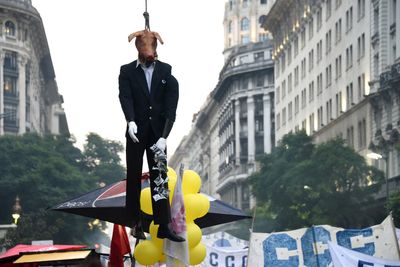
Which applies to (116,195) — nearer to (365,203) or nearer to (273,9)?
(365,203)

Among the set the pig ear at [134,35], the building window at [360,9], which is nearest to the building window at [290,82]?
the building window at [360,9]

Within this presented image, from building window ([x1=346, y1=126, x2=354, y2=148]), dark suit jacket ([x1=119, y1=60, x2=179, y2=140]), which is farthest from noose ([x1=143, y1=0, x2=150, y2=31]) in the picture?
building window ([x1=346, y1=126, x2=354, y2=148])

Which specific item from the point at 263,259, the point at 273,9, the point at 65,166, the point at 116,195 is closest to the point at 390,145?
the point at 65,166

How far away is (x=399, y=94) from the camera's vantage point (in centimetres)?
7600

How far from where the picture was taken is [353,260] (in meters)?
15.1

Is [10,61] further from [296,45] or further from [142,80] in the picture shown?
[142,80]

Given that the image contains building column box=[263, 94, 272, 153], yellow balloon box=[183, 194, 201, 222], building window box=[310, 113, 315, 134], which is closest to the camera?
yellow balloon box=[183, 194, 201, 222]

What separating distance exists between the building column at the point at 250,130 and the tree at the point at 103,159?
3861 cm

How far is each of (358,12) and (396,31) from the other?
31.0ft

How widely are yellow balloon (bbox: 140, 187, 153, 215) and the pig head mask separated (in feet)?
4.18

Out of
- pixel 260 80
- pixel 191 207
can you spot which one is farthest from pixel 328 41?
pixel 191 207

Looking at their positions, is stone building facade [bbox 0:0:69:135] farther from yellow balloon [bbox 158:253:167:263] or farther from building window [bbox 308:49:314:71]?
yellow balloon [bbox 158:253:167:263]

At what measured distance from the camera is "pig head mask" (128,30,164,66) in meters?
10.7

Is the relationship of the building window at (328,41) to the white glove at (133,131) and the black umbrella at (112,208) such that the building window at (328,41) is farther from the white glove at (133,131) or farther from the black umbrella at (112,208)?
the white glove at (133,131)
